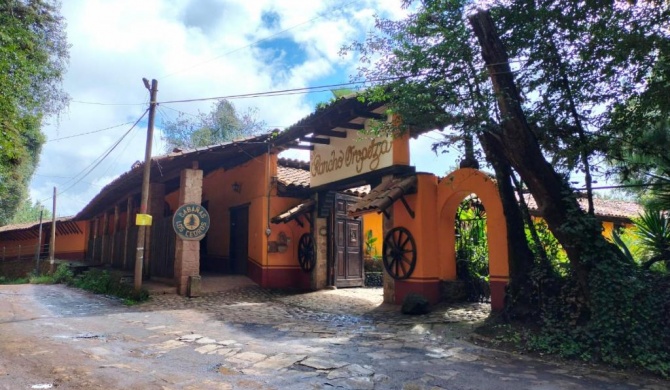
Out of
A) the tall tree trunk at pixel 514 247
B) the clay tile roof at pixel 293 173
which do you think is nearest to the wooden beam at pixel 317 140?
the clay tile roof at pixel 293 173

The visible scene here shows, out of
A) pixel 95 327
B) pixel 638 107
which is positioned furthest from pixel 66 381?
pixel 638 107

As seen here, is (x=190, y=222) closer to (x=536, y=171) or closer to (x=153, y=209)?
(x=153, y=209)

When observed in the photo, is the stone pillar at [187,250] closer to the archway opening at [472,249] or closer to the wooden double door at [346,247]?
the wooden double door at [346,247]

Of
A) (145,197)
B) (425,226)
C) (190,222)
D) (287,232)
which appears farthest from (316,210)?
(145,197)

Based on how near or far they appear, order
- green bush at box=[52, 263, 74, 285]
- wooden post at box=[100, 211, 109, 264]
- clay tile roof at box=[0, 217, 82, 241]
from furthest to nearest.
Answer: clay tile roof at box=[0, 217, 82, 241] → wooden post at box=[100, 211, 109, 264] → green bush at box=[52, 263, 74, 285]

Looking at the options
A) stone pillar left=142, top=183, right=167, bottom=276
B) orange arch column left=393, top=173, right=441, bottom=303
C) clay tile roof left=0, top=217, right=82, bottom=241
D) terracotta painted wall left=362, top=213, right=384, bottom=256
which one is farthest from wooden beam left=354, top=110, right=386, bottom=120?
clay tile roof left=0, top=217, right=82, bottom=241

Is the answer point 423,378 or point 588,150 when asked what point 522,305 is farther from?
point 423,378

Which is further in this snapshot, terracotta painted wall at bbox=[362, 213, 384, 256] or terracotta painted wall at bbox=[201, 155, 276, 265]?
terracotta painted wall at bbox=[362, 213, 384, 256]

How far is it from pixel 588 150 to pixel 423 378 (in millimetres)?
4018

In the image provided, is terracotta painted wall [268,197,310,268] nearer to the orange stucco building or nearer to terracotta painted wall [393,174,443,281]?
the orange stucco building

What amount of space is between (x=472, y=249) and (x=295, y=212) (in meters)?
4.93

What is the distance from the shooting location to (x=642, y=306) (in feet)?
18.3

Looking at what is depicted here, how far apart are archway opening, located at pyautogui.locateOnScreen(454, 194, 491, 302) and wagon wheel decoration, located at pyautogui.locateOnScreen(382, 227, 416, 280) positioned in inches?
42.6

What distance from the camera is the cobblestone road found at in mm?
4594
